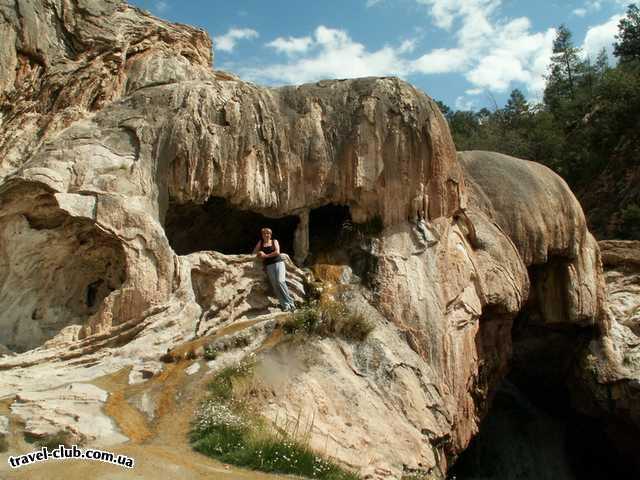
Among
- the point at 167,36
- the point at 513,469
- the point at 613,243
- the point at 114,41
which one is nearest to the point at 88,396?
the point at 114,41

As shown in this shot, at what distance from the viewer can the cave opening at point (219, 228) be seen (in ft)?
40.3

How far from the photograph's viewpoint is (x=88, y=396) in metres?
7.62

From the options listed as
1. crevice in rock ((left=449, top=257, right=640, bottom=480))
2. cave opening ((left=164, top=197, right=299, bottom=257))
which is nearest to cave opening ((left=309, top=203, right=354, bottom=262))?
cave opening ((left=164, top=197, right=299, bottom=257))

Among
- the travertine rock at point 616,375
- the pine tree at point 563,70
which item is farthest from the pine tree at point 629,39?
the travertine rock at point 616,375

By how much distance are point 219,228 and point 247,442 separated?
644 cm

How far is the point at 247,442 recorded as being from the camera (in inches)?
269

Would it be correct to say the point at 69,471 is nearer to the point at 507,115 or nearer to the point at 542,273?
the point at 542,273

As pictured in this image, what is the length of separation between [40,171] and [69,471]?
521cm

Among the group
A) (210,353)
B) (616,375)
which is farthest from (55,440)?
(616,375)

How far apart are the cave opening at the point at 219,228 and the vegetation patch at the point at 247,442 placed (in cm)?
489

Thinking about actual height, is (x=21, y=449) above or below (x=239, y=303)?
below

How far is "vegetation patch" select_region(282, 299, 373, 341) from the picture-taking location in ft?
31.0

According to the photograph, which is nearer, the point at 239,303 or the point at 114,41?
the point at 239,303

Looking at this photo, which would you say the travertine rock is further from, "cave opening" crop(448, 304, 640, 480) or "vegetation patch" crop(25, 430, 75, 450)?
"vegetation patch" crop(25, 430, 75, 450)
